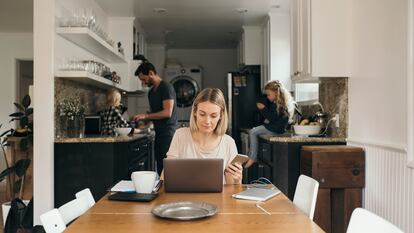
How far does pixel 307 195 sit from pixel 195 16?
4225 mm

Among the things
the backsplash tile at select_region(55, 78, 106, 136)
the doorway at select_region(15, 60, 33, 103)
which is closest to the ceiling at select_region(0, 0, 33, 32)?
the doorway at select_region(15, 60, 33, 103)

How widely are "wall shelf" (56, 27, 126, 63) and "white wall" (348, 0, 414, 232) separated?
85.6 inches

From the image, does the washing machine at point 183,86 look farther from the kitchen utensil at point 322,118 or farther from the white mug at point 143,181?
the white mug at point 143,181

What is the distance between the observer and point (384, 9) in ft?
8.75

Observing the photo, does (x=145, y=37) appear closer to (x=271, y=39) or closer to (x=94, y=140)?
(x=271, y=39)

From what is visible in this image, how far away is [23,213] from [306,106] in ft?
9.97

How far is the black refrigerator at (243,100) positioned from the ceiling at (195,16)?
2.56ft

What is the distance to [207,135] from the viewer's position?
2.31 metres

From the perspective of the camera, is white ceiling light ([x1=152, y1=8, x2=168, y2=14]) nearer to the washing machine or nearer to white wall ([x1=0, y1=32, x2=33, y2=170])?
the washing machine

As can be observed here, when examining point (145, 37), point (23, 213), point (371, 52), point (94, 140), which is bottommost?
point (23, 213)

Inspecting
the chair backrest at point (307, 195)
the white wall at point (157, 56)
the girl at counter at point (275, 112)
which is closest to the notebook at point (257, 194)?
the chair backrest at point (307, 195)

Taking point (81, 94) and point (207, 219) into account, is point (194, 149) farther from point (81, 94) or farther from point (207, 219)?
point (81, 94)

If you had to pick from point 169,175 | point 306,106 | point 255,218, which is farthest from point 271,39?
point 255,218

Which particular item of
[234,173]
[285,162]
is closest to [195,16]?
[285,162]
